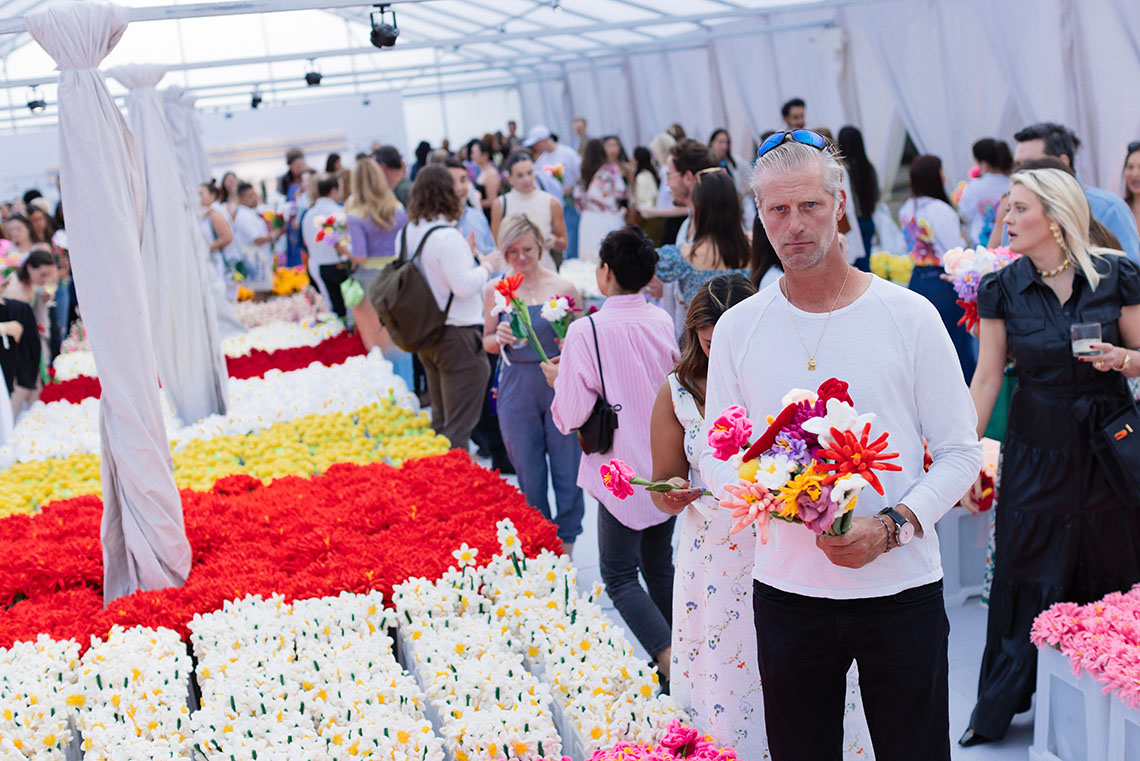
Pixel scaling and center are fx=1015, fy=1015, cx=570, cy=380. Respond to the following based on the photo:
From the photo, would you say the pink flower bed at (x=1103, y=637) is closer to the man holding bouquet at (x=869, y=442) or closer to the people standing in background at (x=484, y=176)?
the man holding bouquet at (x=869, y=442)

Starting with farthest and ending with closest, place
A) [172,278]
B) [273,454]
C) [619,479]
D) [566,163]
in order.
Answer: [566,163], [172,278], [273,454], [619,479]

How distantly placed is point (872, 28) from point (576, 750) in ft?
30.7

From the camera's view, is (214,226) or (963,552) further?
(214,226)

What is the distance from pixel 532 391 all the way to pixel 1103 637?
2495 mm

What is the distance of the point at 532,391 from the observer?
457cm

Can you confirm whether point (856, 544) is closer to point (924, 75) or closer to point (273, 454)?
point (273, 454)

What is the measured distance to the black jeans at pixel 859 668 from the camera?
1.92 meters

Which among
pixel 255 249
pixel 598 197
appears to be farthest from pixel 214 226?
pixel 598 197

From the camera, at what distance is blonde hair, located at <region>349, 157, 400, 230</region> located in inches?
286

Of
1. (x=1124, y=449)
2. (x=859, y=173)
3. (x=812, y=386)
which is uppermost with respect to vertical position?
(x=859, y=173)

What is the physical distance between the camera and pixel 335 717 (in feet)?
8.75

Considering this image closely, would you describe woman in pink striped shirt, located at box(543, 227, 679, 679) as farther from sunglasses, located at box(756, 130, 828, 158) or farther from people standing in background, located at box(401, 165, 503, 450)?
people standing in background, located at box(401, 165, 503, 450)

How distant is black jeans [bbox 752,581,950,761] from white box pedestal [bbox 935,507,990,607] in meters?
2.44

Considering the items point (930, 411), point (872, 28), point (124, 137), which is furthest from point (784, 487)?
point (872, 28)
